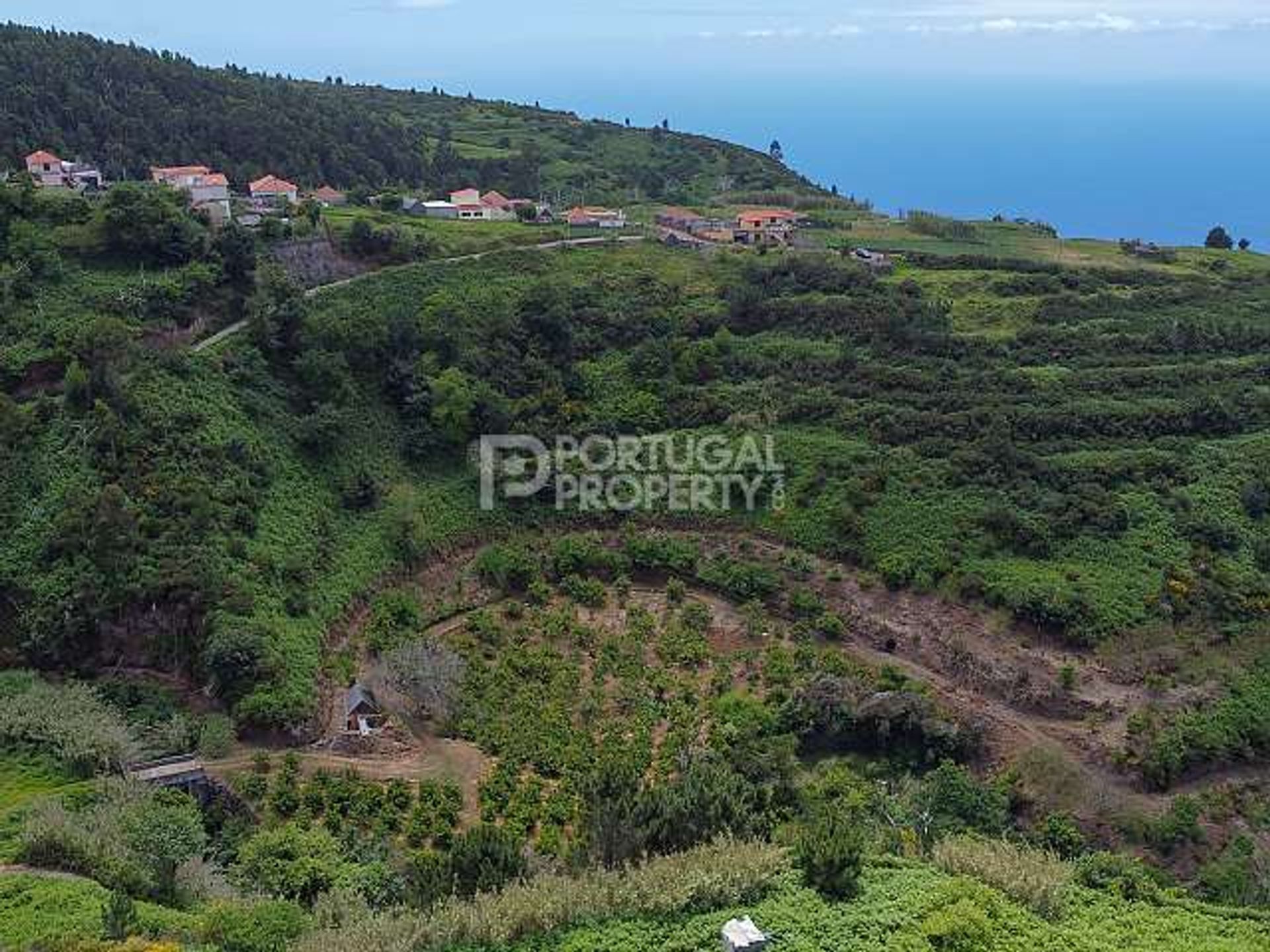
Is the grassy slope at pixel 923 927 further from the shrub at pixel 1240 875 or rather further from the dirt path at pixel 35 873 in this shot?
the dirt path at pixel 35 873

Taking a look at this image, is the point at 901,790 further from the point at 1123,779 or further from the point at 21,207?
the point at 21,207

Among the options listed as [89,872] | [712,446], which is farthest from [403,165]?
[89,872]

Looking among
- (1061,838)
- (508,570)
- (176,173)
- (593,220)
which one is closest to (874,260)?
(593,220)

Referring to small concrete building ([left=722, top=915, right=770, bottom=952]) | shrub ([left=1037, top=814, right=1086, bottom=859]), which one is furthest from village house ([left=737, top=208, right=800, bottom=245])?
small concrete building ([left=722, top=915, right=770, bottom=952])

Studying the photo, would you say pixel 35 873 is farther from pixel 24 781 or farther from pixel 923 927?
pixel 923 927

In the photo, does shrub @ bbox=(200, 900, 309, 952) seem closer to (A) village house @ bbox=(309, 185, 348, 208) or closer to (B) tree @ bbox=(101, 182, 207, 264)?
(B) tree @ bbox=(101, 182, 207, 264)
